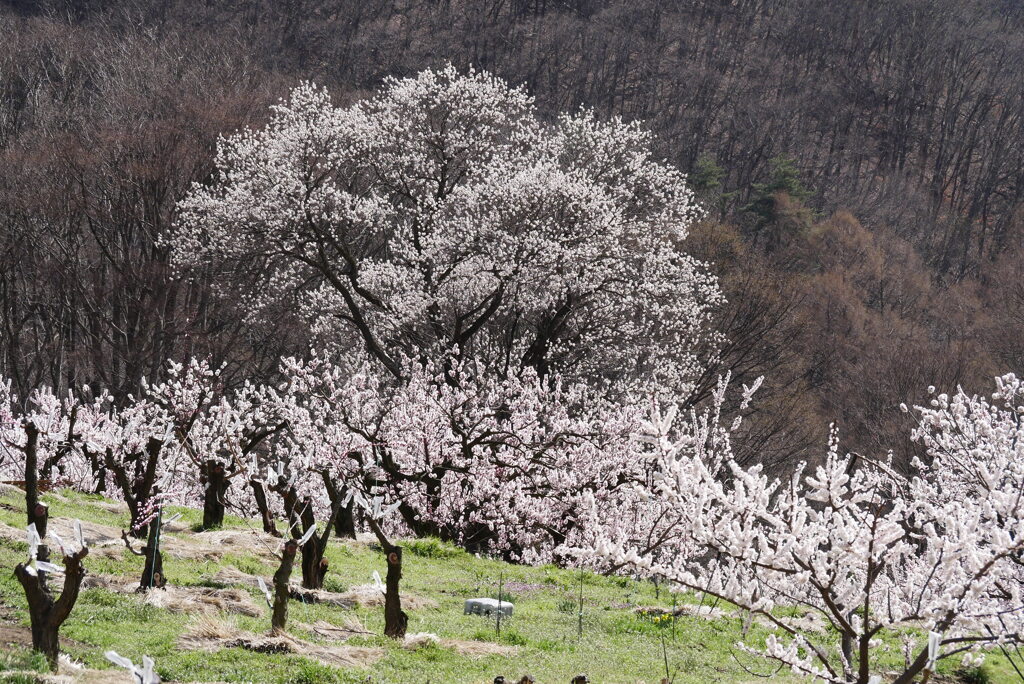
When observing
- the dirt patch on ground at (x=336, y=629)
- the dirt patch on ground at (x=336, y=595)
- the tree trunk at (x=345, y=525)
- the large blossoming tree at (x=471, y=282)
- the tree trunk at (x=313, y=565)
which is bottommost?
the dirt patch on ground at (x=336, y=629)

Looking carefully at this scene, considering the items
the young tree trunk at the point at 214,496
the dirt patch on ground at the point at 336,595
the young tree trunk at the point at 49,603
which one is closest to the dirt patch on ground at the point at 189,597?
the dirt patch on ground at the point at 336,595

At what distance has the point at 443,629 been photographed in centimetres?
1158

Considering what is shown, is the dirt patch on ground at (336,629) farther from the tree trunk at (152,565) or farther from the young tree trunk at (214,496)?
the young tree trunk at (214,496)

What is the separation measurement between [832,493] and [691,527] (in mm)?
829

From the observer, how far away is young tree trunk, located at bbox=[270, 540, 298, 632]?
9.18m

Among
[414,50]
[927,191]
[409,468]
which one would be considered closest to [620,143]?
[409,468]

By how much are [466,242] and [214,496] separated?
10.9 meters

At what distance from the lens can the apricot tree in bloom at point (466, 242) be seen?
82.7ft

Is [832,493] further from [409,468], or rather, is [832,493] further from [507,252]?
[507,252]

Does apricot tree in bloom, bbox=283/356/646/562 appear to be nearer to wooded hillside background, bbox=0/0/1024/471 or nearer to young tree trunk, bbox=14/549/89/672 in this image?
wooded hillside background, bbox=0/0/1024/471

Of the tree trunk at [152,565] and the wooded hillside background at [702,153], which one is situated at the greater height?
the wooded hillside background at [702,153]

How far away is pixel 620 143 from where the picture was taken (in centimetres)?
3275

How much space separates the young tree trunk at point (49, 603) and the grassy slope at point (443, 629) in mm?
230

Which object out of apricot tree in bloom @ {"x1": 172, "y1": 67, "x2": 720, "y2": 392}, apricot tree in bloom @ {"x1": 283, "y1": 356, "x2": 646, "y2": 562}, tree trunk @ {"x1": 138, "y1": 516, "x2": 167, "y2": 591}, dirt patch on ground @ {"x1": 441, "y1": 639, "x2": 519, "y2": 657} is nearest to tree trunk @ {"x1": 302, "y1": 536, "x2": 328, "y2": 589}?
tree trunk @ {"x1": 138, "y1": 516, "x2": 167, "y2": 591}
